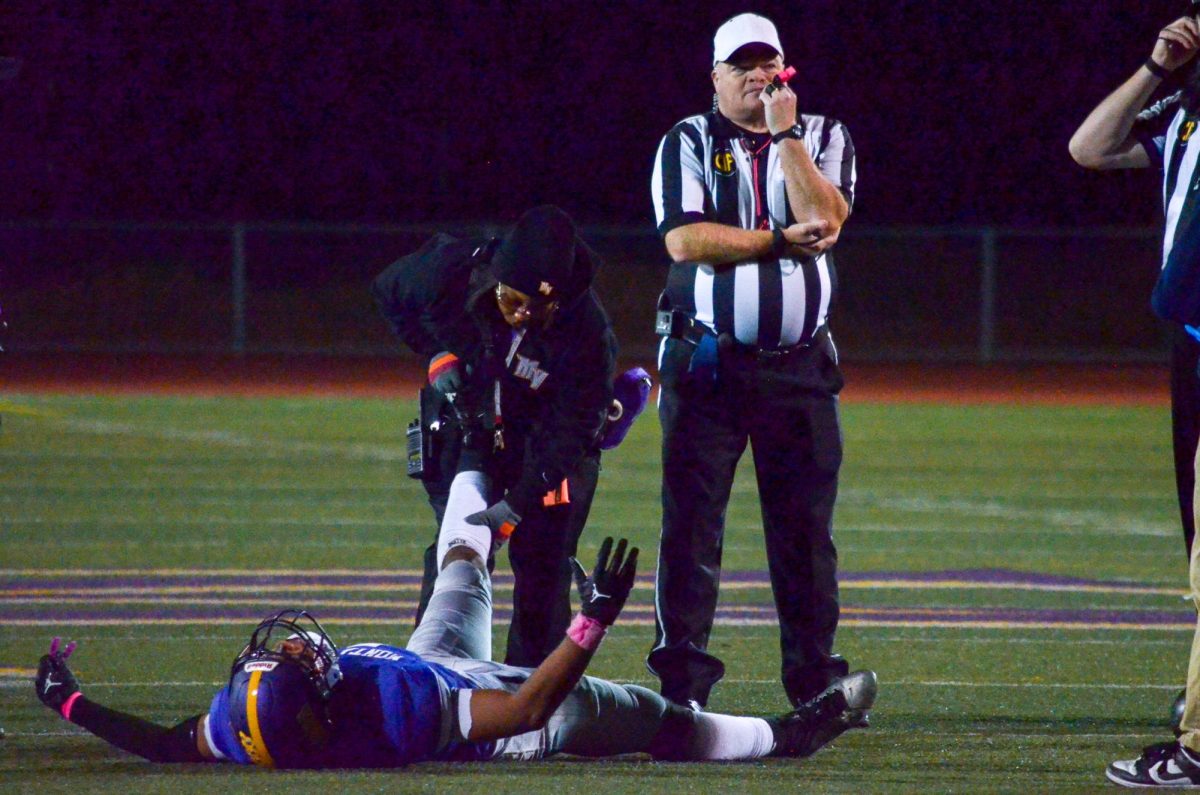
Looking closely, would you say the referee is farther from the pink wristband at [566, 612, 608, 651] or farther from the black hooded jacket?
the pink wristband at [566, 612, 608, 651]

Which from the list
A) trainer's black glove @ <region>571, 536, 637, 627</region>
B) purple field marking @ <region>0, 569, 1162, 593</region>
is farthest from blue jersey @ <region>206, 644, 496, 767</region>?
purple field marking @ <region>0, 569, 1162, 593</region>

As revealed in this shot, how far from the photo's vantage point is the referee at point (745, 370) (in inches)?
223

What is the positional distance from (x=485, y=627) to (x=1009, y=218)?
27.8m

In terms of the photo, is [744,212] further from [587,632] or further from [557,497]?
[587,632]

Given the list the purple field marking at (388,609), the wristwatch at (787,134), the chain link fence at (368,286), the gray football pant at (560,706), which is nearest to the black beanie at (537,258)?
the wristwatch at (787,134)

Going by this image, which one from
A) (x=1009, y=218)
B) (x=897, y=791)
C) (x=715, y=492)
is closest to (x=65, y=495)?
(x=715, y=492)

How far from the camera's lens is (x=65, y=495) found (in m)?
11.8

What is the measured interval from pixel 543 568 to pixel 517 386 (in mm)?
572

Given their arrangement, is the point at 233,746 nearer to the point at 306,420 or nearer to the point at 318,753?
the point at 318,753

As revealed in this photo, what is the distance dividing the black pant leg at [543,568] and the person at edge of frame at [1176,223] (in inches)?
68.3

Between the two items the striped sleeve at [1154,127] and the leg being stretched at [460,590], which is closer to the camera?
the leg being stretched at [460,590]

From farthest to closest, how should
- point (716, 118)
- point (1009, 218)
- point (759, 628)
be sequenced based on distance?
point (1009, 218)
point (759, 628)
point (716, 118)

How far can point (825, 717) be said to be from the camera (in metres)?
5.48

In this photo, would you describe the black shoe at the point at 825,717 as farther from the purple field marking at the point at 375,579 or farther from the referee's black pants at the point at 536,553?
the purple field marking at the point at 375,579
